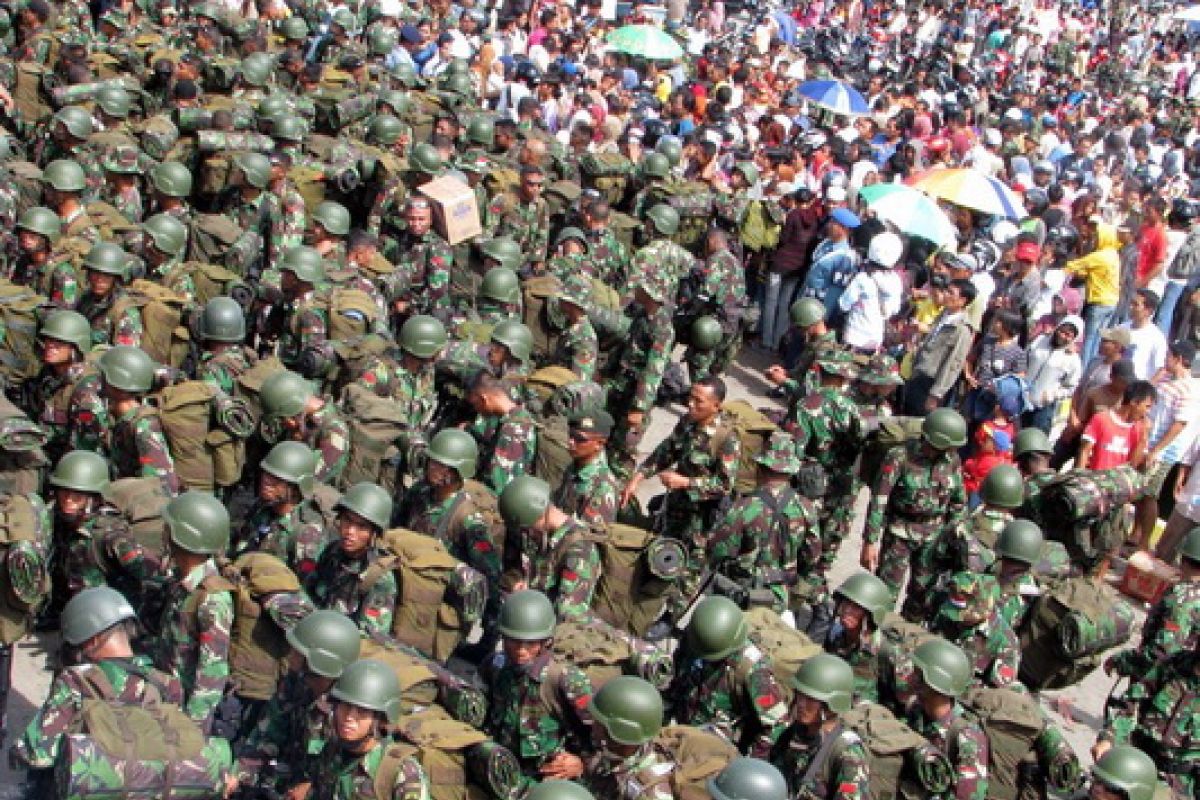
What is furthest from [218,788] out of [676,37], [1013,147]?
[676,37]

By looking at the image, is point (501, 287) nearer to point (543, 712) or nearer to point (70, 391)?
point (70, 391)

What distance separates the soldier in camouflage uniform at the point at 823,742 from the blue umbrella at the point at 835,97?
494 inches

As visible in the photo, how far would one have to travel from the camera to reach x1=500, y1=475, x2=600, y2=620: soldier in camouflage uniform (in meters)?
7.27

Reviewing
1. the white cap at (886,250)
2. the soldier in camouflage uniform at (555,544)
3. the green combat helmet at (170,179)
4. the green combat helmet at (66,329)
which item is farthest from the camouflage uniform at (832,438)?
the green combat helmet at (170,179)

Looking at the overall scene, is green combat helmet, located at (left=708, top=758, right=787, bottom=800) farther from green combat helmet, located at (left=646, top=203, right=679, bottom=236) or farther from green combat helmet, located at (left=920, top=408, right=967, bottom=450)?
green combat helmet, located at (left=646, top=203, right=679, bottom=236)

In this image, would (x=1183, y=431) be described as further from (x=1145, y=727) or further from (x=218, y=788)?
(x=218, y=788)

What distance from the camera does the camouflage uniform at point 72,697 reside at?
5520 millimetres

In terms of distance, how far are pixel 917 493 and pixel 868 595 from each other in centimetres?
223

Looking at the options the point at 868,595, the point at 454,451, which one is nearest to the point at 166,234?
the point at 454,451

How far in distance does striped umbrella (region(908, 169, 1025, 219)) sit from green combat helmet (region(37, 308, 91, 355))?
27.3 ft


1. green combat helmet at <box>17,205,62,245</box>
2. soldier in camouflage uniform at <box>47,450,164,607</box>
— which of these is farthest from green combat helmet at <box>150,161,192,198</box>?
soldier in camouflage uniform at <box>47,450,164,607</box>

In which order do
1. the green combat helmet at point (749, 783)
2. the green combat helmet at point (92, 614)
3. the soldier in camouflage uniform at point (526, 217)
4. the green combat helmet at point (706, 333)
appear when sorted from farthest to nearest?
the soldier in camouflage uniform at point (526, 217)
the green combat helmet at point (706, 333)
the green combat helmet at point (92, 614)
the green combat helmet at point (749, 783)

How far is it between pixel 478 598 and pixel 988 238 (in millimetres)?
9290

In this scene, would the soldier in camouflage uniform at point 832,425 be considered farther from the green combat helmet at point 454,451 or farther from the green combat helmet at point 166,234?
the green combat helmet at point 166,234
